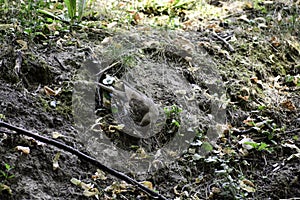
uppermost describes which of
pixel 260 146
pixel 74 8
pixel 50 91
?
pixel 74 8

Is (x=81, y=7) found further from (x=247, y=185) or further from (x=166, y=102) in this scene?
(x=247, y=185)

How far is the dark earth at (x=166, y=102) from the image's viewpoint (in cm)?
217

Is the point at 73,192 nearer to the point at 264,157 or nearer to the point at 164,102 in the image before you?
the point at 164,102

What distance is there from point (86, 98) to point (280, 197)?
1.27 meters

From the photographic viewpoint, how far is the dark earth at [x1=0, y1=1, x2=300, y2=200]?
2.17m

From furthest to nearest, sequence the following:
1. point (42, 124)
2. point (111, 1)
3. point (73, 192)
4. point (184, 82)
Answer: point (111, 1) → point (184, 82) → point (42, 124) → point (73, 192)

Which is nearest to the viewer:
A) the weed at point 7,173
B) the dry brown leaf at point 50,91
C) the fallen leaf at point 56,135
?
the weed at point 7,173

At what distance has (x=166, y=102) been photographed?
2797 mm

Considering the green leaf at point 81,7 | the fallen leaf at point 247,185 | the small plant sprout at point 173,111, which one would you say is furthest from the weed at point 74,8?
the fallen leaf at point 247,185

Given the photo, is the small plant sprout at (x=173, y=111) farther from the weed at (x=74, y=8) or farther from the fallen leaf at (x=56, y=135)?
the weed at (x=74, y=8)

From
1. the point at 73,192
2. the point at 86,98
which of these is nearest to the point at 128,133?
the point at 86,98

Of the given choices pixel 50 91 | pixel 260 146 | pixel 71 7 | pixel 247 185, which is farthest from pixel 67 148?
pixel 71 7

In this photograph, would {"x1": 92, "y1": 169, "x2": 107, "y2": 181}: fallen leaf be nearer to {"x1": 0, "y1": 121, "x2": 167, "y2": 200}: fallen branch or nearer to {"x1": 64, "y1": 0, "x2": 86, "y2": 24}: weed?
{"x1": 0, "y1": 121, "x2": 167, "y2": 200}: fallen branch

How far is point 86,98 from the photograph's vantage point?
8.58 feet
